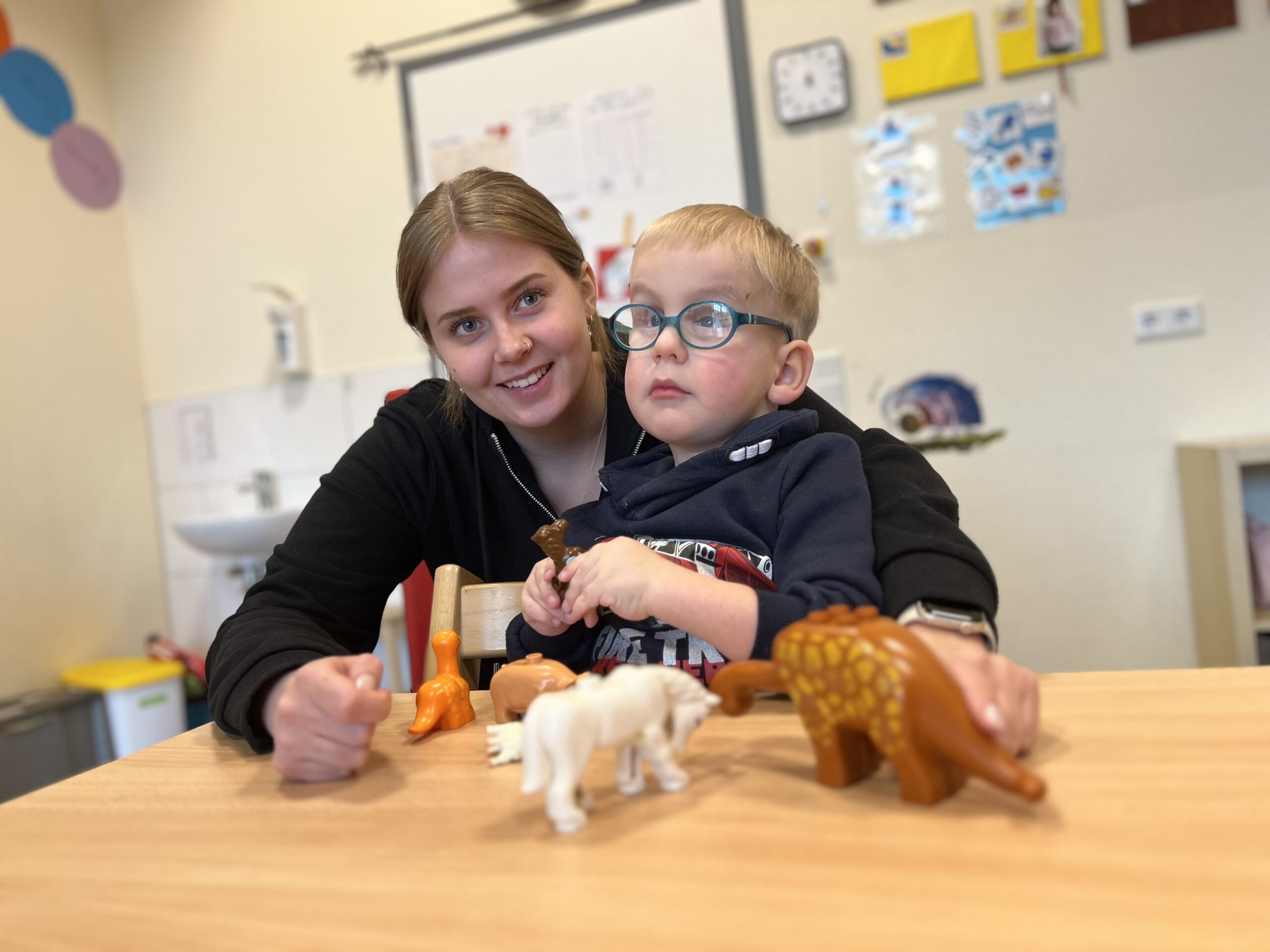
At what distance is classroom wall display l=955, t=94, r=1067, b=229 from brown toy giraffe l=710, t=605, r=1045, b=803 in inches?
91.4

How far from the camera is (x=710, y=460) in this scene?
100 cm

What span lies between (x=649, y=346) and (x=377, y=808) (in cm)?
53

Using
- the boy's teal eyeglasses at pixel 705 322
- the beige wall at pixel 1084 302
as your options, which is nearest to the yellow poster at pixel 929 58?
the beige wall at pixel 1084 302

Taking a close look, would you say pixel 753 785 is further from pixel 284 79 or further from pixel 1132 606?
pixel 284 79

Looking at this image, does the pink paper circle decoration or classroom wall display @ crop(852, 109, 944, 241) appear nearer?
classroom wall display @ crop(852, 109, 944, 241)

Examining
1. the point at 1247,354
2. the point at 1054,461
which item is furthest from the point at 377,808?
the point at 1247,354

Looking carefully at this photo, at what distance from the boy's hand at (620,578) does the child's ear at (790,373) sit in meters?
0.29

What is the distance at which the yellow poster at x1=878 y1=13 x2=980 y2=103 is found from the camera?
261 centimetres

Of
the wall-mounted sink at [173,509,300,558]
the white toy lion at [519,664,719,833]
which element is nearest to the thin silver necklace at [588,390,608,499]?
the white toy lion at [519,664,719,833]

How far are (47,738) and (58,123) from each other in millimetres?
2111

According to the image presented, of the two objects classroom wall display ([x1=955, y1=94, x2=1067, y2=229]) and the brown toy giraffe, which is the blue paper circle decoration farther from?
the brown toy giraffe

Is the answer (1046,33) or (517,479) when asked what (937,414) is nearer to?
(1046,33)

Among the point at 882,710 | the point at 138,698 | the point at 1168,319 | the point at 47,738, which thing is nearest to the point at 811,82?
the point at 1168,319

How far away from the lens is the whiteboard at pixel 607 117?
287 centimetres
